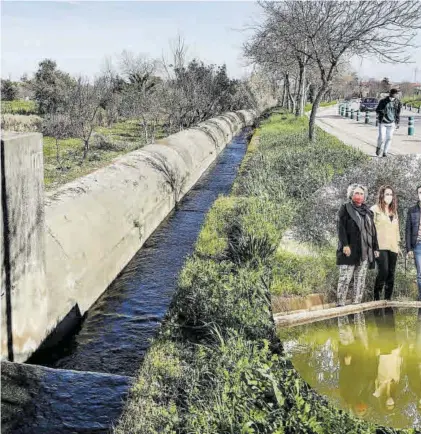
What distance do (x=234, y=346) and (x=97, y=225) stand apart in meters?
4.13

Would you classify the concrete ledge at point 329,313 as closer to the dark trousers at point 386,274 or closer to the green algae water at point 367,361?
the green algae water at point 367,361

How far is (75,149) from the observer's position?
78.8 ft

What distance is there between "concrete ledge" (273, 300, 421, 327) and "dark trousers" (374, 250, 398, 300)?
33 cm

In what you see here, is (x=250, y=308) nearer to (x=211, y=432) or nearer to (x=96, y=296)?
(x=211, y=432)

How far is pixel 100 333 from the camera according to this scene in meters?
7.56

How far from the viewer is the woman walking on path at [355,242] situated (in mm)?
7109

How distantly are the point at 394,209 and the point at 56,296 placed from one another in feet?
14.6

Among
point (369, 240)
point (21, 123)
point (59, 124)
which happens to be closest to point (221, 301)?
point (369, 240)

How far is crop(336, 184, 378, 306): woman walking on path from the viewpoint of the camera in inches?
280

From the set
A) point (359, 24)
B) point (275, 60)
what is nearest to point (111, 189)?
point (359, 24)

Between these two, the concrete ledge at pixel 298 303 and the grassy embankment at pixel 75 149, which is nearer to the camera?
the concrete ledge at pixel 298 303

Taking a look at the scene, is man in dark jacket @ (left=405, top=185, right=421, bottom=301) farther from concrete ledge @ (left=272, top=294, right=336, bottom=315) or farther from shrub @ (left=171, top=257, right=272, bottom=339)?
shrub @ (left=171, top=257, right=272, bottom=339)


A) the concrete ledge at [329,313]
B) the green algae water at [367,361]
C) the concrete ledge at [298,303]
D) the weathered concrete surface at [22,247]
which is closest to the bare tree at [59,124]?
the weathered concrete surface at [22,247]

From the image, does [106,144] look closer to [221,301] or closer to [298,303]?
[298,303]
